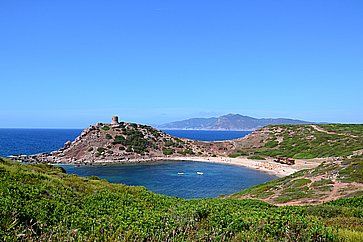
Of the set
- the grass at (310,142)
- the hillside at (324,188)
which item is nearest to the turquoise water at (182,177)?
the hillside at (324,188)

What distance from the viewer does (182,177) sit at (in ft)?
247

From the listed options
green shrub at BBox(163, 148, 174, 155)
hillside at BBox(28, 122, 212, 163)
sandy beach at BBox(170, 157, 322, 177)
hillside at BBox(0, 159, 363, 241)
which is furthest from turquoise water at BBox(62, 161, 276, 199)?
hillside at BBox(0, 159, 363, 241)

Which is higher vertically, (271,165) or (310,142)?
(310,142)

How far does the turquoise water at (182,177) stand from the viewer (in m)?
60.6

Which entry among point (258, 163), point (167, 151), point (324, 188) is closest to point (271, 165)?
point (258, 163)

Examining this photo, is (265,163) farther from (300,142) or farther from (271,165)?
(300,142)

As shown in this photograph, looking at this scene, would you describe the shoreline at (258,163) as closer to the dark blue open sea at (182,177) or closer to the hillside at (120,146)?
the hillside at (120,146)

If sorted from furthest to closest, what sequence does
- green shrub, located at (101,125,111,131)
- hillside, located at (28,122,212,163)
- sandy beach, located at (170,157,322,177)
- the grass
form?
green shrub, located at (101,125,111,131) < hillside, located at (28,122,212,163) < the grass < sandy beach, located at (170,157,322,177)

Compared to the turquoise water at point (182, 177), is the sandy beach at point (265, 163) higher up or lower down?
higher up

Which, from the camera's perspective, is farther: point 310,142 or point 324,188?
point 310,142

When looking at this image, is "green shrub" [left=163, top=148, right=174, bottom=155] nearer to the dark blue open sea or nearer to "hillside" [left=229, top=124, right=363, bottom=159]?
the dark blue open sea

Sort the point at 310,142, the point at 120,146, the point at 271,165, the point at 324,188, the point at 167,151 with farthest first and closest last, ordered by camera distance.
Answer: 1. the point at 167,151
2. the point at 120,146
3. the point at 310,142
4. the point at 271,165
5. the point at 324,188

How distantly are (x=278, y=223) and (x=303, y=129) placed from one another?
132243 millimetres

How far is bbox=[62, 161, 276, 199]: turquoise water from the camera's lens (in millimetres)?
60597
